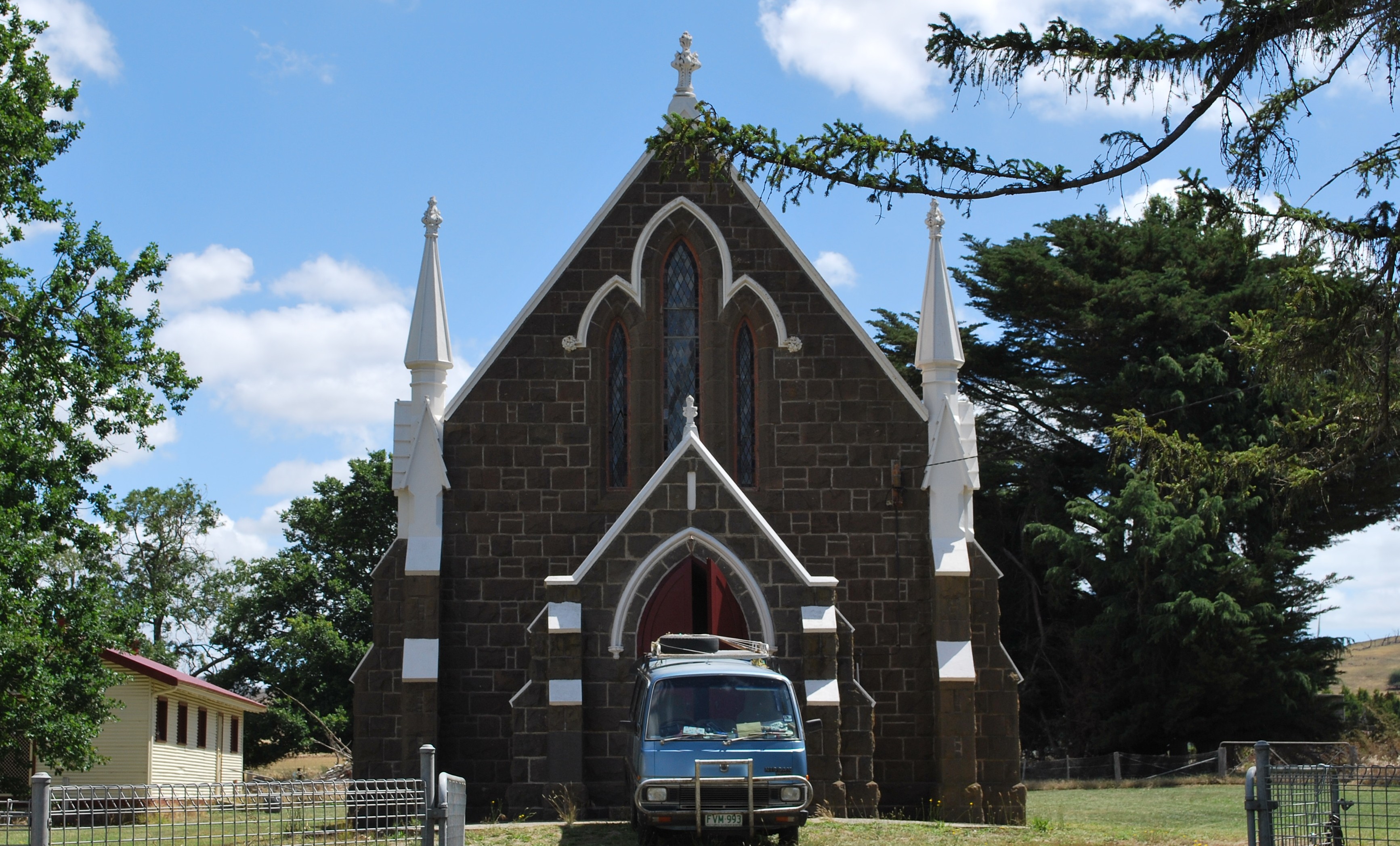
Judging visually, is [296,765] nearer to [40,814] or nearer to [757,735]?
[757,735]

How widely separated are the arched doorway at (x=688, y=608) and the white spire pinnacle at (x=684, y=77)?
7.52m

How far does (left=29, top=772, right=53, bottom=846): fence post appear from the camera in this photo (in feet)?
30.0

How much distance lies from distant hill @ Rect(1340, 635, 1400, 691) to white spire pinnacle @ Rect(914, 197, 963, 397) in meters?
58.3

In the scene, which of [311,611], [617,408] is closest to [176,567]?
[311,611]

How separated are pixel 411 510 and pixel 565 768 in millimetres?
4694

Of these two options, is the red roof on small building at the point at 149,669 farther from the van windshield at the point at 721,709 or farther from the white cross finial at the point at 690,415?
the van windshield at the point at 721,709

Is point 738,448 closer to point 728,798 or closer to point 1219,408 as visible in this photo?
point 728,798

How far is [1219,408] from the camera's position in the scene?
3606 centimetres

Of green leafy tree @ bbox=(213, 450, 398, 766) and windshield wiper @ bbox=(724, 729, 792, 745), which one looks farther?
green leafy tree @ bbox=(213, 450, 398, 766)

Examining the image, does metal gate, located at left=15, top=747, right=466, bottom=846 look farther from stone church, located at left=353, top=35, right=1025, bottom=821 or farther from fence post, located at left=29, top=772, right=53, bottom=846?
stone church, located at left=353, top=35, right=1025, bottom=821

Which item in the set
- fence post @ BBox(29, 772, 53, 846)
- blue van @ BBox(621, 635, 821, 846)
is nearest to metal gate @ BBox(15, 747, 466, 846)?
fence post @ BBox(29, 772, 53, 846)

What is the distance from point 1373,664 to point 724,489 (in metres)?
76.7

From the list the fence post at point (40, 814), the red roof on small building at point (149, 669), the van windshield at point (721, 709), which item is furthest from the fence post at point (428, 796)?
the red roof on small building at point (149, 669)

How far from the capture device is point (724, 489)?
737 inches
